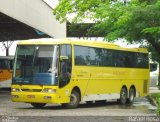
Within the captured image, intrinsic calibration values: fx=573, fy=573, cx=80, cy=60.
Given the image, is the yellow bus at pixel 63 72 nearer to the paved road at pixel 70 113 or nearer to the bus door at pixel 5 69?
the paved road at pixel 70 113

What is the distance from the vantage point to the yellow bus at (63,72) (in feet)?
72.8

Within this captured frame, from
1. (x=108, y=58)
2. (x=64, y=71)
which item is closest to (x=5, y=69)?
(x=108, y=58)

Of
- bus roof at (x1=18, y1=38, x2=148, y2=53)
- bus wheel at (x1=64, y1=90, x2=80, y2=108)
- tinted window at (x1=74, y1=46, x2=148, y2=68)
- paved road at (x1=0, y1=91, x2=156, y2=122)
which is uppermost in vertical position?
bus roof at (x1=18, y1=38, x2=148, y2=53)

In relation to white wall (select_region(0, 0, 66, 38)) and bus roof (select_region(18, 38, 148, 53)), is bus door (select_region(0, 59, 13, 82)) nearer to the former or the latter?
white wall (select_region(0, 0, 66, 38))

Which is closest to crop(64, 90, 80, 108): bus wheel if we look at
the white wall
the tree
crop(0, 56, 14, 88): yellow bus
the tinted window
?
the tinted window

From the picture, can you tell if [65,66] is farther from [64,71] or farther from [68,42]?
[68,42]

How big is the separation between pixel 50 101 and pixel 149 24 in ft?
27.8

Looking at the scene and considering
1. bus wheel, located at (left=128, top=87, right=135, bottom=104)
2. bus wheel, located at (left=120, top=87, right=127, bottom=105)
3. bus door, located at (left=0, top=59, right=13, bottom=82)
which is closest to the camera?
bus wheel, located at (left=120, top=87, right=127, bottom=105)

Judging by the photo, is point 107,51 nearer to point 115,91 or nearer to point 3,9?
point 115,91

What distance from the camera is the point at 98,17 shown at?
31094mm

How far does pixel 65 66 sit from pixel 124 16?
686cm

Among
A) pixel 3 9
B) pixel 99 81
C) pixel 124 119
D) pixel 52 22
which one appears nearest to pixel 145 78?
pixel 99 81

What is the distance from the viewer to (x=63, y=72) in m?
22.5

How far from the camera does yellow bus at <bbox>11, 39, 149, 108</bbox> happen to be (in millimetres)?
22203
